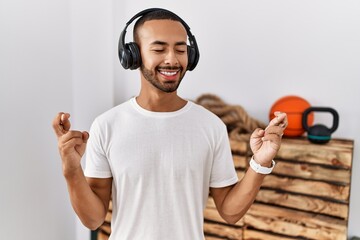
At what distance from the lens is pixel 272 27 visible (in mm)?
1979

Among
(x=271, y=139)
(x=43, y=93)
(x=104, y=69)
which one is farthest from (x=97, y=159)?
(x=104, y=69)

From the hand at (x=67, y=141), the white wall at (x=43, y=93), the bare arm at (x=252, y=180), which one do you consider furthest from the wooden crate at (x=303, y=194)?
the hand at (x=67, y=141)

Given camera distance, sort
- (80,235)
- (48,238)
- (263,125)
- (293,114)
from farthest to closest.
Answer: (80,235), (48,238), (263,125), (293,114)

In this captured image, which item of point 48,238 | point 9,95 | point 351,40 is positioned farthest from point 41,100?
point 351,40

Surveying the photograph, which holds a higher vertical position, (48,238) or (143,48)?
(143,48)

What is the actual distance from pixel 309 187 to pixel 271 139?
922mm

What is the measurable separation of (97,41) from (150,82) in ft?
4.52

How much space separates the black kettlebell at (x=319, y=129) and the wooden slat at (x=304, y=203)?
253mm

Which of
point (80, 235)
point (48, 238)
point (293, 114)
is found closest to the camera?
point (293, 114)

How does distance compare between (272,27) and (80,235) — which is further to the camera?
(80,235)

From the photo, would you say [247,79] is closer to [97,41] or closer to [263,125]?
[263,125]

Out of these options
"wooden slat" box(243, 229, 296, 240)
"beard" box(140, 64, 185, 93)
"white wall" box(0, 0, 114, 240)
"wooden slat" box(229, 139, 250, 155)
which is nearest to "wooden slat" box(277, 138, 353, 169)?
"wooden slat" box(229, 139, 250, 155)

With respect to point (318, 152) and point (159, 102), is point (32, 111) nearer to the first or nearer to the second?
point (159, 102)

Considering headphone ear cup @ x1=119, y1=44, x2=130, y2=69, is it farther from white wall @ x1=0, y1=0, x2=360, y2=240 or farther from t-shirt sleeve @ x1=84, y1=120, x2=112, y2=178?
white wall @ x1=0, y1=0, x2=360, y2=240
